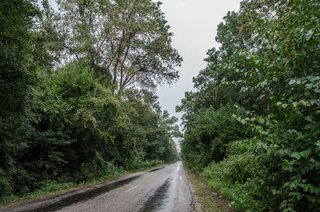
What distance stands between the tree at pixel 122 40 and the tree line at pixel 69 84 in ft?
0.29

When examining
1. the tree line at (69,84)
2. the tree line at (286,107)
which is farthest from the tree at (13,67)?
the tree line at (286,107)

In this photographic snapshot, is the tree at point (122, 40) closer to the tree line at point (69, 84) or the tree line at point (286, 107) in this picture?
the tree line at point (69, 84)

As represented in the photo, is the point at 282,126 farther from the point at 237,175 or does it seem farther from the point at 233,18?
the point at 233,18

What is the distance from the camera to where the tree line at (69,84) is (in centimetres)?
621

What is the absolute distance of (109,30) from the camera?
53.8 feet

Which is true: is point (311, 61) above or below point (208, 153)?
above

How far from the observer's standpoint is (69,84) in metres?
12.5

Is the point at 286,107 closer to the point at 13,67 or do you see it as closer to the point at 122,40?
the point at 13,67

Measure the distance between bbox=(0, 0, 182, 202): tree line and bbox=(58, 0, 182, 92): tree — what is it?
0.29 ft

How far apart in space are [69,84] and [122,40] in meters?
7.35

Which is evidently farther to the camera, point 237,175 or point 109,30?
point 109,30

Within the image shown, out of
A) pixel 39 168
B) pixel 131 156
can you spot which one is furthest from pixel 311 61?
pixel 131 156

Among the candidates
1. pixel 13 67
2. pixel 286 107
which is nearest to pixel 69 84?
pixel 13 67

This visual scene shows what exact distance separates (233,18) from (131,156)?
1930 centimetres
